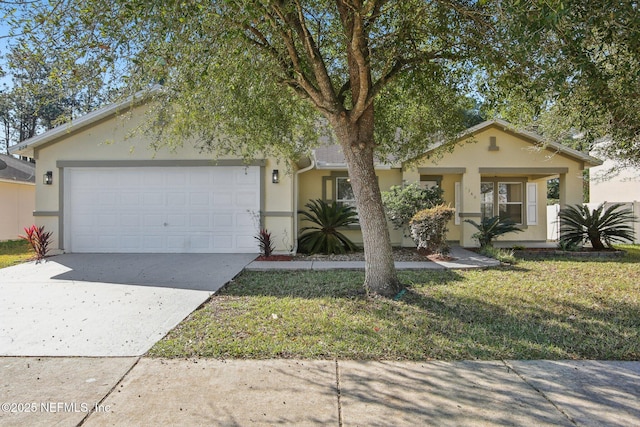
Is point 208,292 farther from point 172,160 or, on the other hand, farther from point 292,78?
point 172,160

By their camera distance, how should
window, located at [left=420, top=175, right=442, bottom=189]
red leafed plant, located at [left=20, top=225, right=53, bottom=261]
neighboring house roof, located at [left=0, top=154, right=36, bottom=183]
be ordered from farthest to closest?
neighboring house roof, located at [left=0, top=154, right=36, bottom=183]
window, located at [left=420, top=175, right=442, bottom=189]
red leafed plant, located at [left=20, top=225, right=53, bottom=261]

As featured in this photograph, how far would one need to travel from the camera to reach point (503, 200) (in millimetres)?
14977

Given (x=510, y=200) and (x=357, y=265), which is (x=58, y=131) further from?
(x=510, y=200)

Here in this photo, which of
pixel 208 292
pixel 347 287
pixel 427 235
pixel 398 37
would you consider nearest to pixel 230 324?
pixel 208 292

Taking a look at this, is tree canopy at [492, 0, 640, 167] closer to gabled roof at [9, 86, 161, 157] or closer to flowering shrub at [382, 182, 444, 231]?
flowering shrub at [382, 182, 444, 231]

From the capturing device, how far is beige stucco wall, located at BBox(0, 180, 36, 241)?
15.8m

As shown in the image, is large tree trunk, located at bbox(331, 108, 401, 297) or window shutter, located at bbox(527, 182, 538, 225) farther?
window shutter, located at bbox(527, 182, 538, 225)

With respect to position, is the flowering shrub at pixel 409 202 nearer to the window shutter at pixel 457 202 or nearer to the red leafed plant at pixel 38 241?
the window shutter at pixel 457 202

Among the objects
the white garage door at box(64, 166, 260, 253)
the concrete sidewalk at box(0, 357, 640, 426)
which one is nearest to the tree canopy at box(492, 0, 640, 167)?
the concrete sidewalk at box(0, 357, 640, 426)

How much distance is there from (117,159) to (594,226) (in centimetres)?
1391

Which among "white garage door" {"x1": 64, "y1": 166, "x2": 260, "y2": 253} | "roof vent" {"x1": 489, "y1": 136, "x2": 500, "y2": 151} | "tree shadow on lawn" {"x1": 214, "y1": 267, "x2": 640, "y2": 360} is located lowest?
"tree shadow on lawn" {"x1": 214, "y1": 267, "x2": 640, "y2": 360}

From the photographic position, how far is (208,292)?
6.59m

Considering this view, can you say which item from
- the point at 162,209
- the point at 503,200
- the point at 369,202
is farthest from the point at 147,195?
the point at 503,200

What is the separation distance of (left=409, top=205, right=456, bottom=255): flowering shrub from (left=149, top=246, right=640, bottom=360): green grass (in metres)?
2.64
